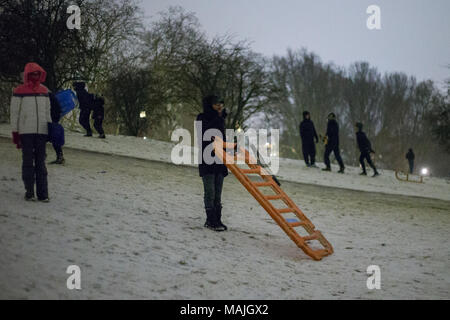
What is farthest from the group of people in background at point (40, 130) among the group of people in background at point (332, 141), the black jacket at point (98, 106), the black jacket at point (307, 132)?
the black jacket at point (98, 106)

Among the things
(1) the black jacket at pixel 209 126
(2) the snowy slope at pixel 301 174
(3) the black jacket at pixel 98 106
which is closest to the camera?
(1) the black jacket at pixel 209 126

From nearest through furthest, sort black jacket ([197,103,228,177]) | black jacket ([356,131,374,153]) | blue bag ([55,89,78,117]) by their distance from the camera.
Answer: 1. black jacket ([197,103,228,177])
2. blue bag ([55,89,78,117])
3. black jacket ([356,131,374,153])

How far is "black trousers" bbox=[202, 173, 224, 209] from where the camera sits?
5863 millimetres

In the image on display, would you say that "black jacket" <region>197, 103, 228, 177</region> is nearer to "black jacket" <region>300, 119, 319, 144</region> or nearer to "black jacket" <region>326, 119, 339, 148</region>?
"black jacket" <region>326, 119, 339, 148</region>

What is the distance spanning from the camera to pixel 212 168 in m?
5.83

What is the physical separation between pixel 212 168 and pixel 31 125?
2567mm

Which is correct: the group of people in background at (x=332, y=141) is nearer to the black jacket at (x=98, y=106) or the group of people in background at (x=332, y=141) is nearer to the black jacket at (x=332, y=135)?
the black jacket at (x=332, y=135)

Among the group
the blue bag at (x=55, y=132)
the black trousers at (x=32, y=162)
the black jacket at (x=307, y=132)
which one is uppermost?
the black jacket at (x=307, y=132)

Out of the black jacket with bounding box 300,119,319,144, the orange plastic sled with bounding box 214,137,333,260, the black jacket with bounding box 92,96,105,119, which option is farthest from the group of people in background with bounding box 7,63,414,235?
the black jacket with bounding box 92,96,105,119

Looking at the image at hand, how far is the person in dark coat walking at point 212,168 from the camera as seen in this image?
5832 mm

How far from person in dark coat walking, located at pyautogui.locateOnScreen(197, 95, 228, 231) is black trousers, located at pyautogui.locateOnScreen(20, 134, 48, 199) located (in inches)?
86.7

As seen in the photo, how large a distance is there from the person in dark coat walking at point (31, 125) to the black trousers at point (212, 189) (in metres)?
2.25

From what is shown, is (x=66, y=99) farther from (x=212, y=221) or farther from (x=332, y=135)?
(x=332, y=135)
